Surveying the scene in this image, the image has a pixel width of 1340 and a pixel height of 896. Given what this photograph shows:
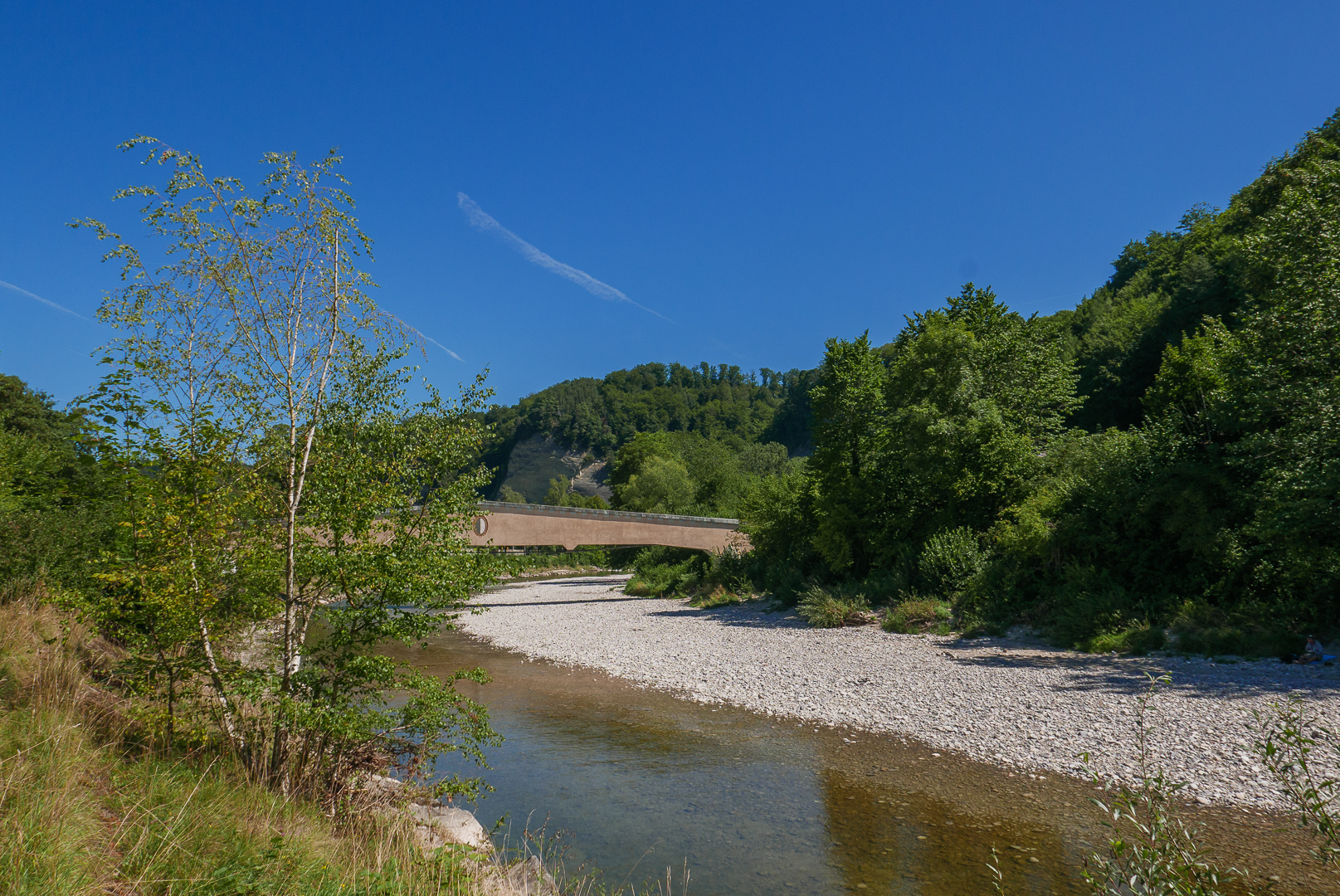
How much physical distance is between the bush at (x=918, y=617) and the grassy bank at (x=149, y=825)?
18138 mm

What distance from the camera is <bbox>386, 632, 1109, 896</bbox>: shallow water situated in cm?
870

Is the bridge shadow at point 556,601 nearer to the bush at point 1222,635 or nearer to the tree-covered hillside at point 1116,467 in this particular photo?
the tree-covered hillside at point 1116,467

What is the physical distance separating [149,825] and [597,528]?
41333 mm

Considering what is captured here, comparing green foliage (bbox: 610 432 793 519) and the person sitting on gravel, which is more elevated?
green foliage (bbox: 610 432 793 519)

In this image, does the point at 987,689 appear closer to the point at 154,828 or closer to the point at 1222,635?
the point at 1222,635

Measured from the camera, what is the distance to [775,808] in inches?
423

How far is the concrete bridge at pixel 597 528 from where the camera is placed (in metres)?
44.2

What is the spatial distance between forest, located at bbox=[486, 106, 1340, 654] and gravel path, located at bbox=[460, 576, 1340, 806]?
1.99 meters

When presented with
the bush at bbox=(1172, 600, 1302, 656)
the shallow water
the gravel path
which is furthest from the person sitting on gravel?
the shallow water

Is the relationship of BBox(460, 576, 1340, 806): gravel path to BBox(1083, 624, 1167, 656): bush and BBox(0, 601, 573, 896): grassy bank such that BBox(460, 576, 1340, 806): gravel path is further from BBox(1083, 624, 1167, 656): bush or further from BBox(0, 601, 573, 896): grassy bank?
BBox(0, 601, 573, 896): grassy bank

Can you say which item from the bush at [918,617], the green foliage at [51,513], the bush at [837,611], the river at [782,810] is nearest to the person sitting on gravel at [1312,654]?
the river at [782,810]

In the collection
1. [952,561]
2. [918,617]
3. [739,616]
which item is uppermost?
[952,561]

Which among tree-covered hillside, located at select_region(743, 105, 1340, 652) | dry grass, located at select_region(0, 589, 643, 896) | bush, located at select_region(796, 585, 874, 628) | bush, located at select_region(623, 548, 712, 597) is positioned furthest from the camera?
bush, located at select_region(623, 548, 712, 597)

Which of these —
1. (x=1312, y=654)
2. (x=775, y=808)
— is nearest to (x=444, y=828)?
(x=775, y=808)
